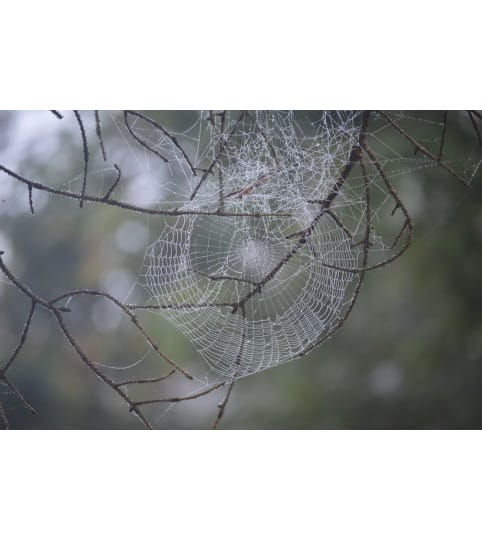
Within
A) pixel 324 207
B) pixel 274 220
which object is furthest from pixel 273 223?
pixel 324 207

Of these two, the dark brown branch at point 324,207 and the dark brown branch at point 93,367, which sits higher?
the dark brown branch at point 324,207

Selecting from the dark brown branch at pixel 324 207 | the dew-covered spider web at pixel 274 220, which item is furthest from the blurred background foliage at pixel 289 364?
the dark brown branch at pixel 324 207

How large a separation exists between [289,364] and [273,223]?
2.05 meters

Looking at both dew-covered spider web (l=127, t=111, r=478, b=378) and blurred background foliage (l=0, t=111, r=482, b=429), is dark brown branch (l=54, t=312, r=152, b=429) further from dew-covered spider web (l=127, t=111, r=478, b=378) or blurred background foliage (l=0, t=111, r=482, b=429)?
blurred background foliage (l=0, t=111, r=482, b=429)

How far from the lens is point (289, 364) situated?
3.86 m

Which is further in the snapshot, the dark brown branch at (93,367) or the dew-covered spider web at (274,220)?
the dew-covered spider web at (274,220)

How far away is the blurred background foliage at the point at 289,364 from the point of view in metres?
2.34

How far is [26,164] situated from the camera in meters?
2.20

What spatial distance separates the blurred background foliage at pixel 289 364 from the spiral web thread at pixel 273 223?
0.42 metres

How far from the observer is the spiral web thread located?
1461 mm

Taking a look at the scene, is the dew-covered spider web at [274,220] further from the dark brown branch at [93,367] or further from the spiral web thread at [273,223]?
the dark brown branch at [93,367]

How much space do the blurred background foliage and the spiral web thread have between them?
16.4 inches

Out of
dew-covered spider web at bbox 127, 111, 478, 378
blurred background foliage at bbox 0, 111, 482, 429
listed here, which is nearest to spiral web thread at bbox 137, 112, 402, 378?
dew-covered spider web at bbox 127, 111, 478, 378
